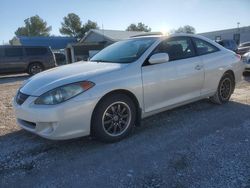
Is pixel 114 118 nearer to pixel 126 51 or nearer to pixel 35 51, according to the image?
pixel 126 51

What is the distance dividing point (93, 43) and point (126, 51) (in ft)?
94.2

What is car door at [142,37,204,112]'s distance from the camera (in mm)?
4535

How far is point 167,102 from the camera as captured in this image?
4848 millimetres

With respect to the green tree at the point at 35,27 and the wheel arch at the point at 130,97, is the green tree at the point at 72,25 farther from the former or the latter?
the wheel arch at the point at 130,97

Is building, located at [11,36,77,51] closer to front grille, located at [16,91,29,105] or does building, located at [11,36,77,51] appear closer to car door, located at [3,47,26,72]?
car door, located at [3,47,26,72]

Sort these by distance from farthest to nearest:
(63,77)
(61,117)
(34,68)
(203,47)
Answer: (34,68)
(203,47)
(63,77)
(61,117)

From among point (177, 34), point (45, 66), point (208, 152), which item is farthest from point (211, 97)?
Answer: point (45, 66)

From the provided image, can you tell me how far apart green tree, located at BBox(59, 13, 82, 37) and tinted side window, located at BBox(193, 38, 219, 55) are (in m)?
Answer: 68.0

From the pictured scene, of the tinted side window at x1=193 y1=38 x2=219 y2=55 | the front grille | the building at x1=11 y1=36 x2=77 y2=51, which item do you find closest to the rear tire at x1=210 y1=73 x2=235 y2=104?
the tinted side window at x1=193 y1=38 x2=219 y2=55

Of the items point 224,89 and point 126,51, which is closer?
point 126,51

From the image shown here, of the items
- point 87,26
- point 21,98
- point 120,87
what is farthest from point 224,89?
point 87,26

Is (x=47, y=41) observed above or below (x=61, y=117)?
above

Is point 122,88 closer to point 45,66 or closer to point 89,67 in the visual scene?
point 89,67

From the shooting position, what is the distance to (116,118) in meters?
4.22
